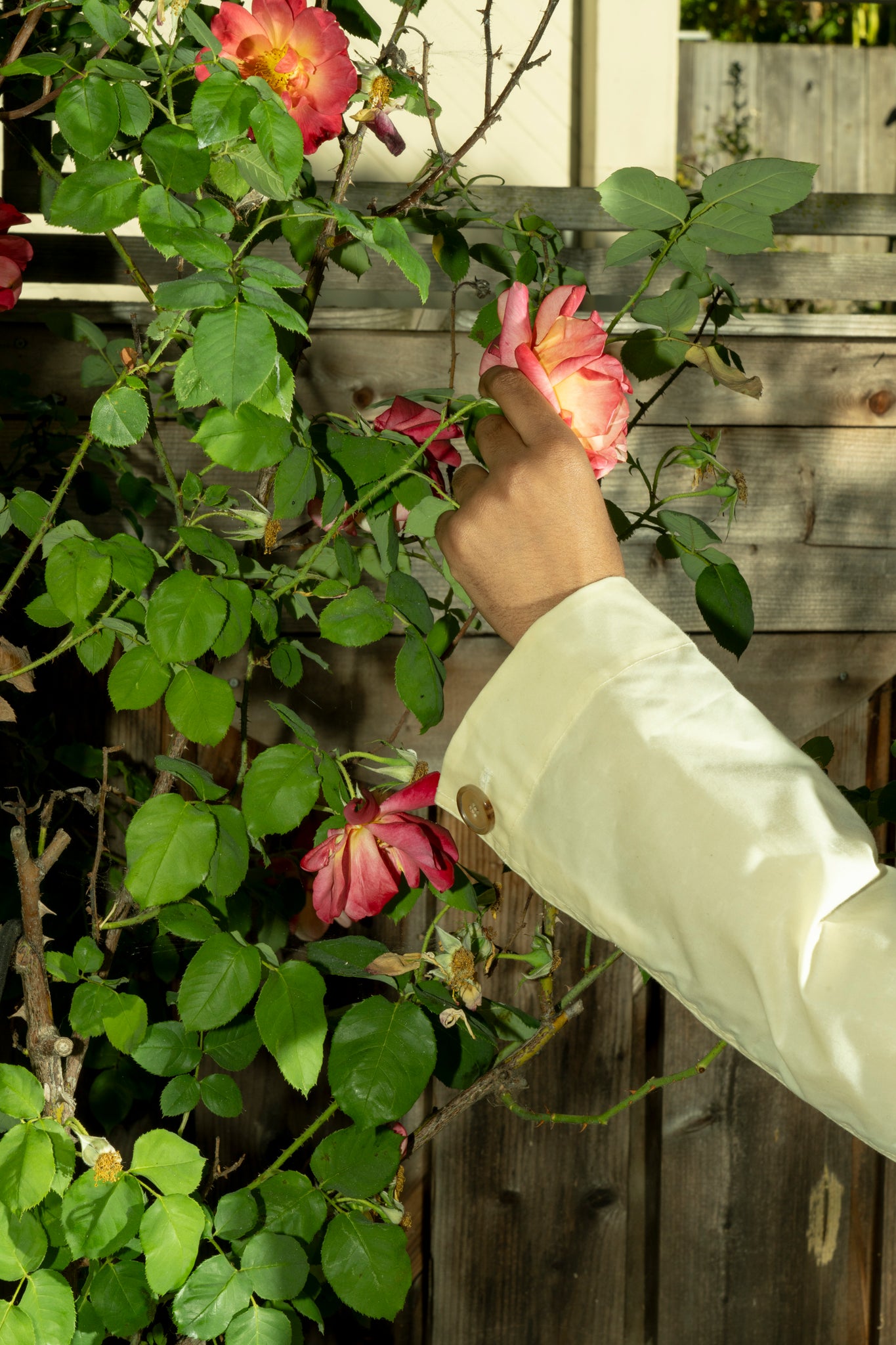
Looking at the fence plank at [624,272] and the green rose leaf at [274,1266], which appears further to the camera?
the fence plank at [624,272]

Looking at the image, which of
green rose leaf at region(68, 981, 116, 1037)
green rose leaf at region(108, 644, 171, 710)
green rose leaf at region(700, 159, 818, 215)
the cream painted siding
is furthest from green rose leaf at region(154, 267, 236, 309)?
the cream painted siding

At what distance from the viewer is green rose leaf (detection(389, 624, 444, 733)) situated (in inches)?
24.6

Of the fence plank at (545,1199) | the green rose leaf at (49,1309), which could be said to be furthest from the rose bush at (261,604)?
the fence plank at (545,1199)

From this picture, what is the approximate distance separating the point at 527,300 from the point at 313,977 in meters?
0.43

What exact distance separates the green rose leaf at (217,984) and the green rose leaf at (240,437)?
11.5 inches

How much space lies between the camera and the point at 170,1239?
23.2 inches

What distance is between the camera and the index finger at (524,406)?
0.55 meters

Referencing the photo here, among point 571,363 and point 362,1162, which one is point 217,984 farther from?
point 571,363

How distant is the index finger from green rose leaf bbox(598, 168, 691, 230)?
0.15m

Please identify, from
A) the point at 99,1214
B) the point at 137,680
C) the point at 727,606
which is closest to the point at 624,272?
the point at 727,606

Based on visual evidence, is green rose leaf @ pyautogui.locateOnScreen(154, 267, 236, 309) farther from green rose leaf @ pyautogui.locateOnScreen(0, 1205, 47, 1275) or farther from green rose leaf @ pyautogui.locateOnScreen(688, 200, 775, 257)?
green rose leaf @ pyautogui.locateOnScreen(0, 1205, 47, 1275)

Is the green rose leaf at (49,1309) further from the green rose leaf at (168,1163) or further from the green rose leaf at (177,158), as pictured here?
the green rose leaf at (177,158)

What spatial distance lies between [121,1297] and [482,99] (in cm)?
155

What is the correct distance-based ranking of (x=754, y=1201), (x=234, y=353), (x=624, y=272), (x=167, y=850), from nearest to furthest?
(x=234, y=353) < (x=167, y=850) < (x=624, y=272) < (x=754, y=1201)
